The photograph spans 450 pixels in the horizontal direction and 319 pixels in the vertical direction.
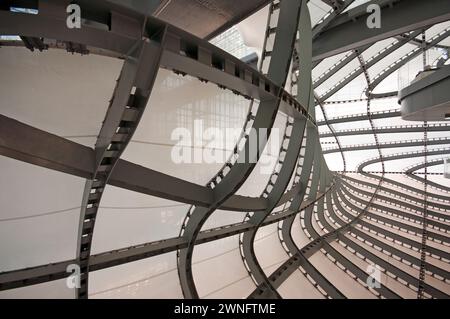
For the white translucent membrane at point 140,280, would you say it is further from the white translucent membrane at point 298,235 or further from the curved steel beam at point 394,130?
the curved steel beam at point 394,130

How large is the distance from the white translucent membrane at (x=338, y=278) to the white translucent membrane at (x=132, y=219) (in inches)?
431

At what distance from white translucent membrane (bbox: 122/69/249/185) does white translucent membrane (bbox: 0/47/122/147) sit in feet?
3.88

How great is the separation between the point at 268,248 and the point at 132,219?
867 centimetres

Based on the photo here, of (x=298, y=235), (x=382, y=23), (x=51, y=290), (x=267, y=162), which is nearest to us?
(x=51, y=290)

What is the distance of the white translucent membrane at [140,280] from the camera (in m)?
9.03

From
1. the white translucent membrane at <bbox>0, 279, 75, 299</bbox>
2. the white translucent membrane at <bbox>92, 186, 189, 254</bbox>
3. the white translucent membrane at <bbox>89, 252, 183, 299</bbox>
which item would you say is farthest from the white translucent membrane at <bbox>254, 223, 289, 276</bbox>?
the white translucent membrane at <bbox>0, 279, 75, 299</bbox>

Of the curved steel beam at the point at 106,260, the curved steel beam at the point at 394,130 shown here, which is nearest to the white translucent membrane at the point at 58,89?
the curved steel beam at the point at 106,260

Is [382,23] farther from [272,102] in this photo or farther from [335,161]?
[335,161]

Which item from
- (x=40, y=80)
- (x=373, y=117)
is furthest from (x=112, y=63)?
(x=373, y=117)

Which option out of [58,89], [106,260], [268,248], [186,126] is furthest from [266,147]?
[58,89]

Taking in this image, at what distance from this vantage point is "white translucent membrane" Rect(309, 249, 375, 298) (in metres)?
16.6

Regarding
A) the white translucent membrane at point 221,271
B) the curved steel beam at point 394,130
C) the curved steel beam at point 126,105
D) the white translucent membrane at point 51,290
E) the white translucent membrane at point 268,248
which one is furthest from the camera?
the curved steel beam at point 394,130

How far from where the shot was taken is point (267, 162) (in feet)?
39.5

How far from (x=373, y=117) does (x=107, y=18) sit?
22.0 m
